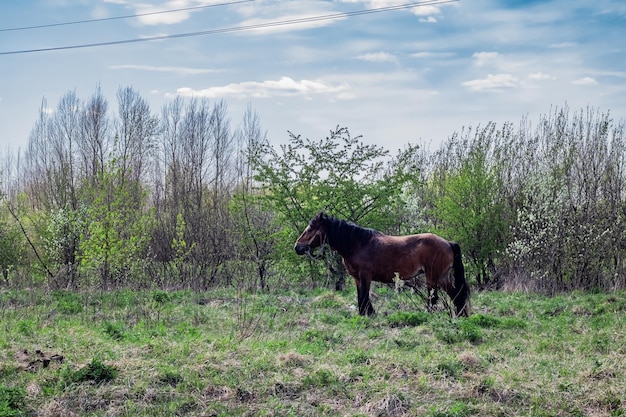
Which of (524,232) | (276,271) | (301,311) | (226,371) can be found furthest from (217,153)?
(226,371)

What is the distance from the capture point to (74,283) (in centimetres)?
1605

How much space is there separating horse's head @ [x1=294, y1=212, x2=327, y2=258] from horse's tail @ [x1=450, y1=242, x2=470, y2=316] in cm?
238

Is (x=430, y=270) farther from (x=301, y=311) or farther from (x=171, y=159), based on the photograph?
(x=171, y=159)

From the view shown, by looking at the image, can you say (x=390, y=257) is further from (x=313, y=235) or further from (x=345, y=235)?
(x=313, y=235)

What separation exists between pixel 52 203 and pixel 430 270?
14.0 metres

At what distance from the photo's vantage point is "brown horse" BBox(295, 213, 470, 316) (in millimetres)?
10656

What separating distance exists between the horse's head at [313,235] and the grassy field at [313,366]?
1840 mm

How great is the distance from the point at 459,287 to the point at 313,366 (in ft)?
15.5

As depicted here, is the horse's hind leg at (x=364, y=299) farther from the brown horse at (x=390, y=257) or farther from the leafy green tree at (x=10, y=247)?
the leafy green tree at (x=10, y=247)

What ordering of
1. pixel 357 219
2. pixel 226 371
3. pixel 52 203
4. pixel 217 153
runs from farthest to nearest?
pixel 217 153 → pixel 52 203 → pixel 357 219 → pixel 226 371

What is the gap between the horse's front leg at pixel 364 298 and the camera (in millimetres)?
10531

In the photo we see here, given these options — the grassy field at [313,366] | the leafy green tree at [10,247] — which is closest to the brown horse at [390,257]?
the grassy field at [313,366]

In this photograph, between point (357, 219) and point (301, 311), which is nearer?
point (301, 311)

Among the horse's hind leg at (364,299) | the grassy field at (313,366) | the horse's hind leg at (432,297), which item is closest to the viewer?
the grassy field at (313,366)
